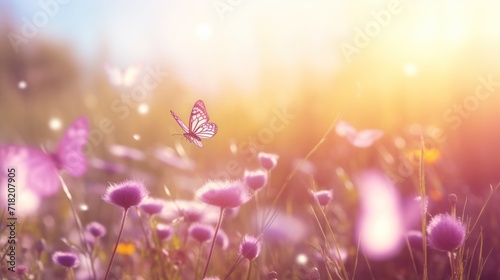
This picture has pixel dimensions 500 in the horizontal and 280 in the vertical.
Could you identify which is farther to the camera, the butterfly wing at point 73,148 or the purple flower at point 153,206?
the butterfly wing at point 73,148

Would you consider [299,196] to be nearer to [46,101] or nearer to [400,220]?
[400,220]

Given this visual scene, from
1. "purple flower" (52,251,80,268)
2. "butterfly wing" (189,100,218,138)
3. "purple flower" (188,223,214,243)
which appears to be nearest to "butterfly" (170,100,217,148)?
"butterfly wing" (189,100,218,138)

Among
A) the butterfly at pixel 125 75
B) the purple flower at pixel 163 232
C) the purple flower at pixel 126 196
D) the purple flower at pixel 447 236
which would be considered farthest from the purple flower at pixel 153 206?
the butterfly at pixel 125 75

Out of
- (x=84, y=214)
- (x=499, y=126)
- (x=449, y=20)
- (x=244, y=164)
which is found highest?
(x=449, y=20)

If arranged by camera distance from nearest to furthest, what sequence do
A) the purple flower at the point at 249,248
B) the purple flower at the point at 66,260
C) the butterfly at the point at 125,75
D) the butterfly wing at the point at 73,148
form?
1. the purple flower at the point at 249,248
2. the purple flower at the point at 66,260
3. the butterfly wing at the point at 73,148
4. the butterfly at the point at 125,75

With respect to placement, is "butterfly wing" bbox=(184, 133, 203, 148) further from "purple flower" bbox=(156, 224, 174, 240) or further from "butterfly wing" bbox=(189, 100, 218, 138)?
"purple flower" bbox=(156, 224, 174, 240)

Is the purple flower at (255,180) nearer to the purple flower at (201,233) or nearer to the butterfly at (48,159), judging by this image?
the purple flower at (201,233)

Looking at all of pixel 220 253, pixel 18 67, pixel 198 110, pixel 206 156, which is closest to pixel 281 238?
pixel 220 253

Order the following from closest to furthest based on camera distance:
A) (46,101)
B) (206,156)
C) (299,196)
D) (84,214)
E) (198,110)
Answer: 1. (198,110)
2. (84,214)
3. (299,196)
4. (206,156)
5. (46,101)
